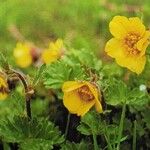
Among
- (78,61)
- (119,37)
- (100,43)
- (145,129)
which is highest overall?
(119,37)

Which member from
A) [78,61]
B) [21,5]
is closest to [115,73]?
[78,61]

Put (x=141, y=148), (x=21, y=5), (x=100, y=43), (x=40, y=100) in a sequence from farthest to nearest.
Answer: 1. (x=21, y=5)
2. (x=100, y=43)
3. (x=40, y=100)
4. (x=141, y=148)

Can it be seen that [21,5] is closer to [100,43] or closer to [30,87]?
[100,43]

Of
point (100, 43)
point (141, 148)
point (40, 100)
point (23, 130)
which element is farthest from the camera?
point (100, 43)

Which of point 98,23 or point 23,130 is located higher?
point 23,130

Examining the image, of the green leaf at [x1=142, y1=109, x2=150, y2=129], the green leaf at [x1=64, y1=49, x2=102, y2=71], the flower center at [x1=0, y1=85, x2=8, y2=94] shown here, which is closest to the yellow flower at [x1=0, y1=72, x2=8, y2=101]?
the flower center at [x1=0, y1=85, x2=8, y2=94]

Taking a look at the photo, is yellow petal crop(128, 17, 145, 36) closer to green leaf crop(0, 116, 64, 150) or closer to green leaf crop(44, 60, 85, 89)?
green leaf crop(44, 60, 85, 89)

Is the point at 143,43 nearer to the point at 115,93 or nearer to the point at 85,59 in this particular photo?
the point at 115,93

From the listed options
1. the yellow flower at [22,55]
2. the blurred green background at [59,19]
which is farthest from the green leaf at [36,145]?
the blurred green background at [59,19]
